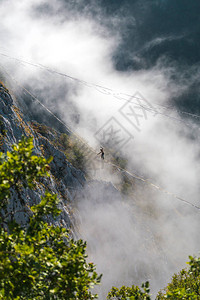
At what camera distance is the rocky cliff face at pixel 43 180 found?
29.1 metres

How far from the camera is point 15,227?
10.0m

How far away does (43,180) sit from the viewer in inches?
1494

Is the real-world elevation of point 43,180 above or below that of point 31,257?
above

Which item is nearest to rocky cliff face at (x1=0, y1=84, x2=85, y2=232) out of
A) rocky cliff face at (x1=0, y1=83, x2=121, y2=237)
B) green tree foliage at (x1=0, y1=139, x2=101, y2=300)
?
rocky cliff face at (x1=0, y1=83, x2=121, y2=237)

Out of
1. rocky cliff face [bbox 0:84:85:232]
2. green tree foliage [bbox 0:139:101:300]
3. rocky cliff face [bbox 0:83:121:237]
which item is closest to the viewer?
green tree foliage [bbox 0:139:101:300]

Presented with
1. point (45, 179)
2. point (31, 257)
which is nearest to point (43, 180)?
point (45, 179)

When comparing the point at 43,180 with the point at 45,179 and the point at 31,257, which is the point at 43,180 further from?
the point at 31,257

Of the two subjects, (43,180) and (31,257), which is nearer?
(31,257)

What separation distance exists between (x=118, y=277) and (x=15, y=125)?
42298 millimetres

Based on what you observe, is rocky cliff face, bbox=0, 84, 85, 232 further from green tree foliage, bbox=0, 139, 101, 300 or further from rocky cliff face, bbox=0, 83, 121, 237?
green tree foliage, bbox=0, 139, 101, 300

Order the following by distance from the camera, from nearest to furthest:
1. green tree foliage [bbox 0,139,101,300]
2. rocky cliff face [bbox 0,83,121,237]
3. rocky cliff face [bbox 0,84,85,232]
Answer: green tree foliage [bbox 0,139,101,300]
rocky cliff face [bbox 0,84,85,232]
rocky cliff face [bbox 0,83,121,237]

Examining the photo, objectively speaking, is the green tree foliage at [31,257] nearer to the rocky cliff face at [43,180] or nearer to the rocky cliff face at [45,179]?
the rocky cliff face at [45,179]

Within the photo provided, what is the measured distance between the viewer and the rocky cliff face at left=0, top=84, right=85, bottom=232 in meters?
29.1

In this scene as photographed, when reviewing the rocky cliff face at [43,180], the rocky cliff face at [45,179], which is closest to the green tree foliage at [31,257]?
the rocky cliff face at [45,179]
